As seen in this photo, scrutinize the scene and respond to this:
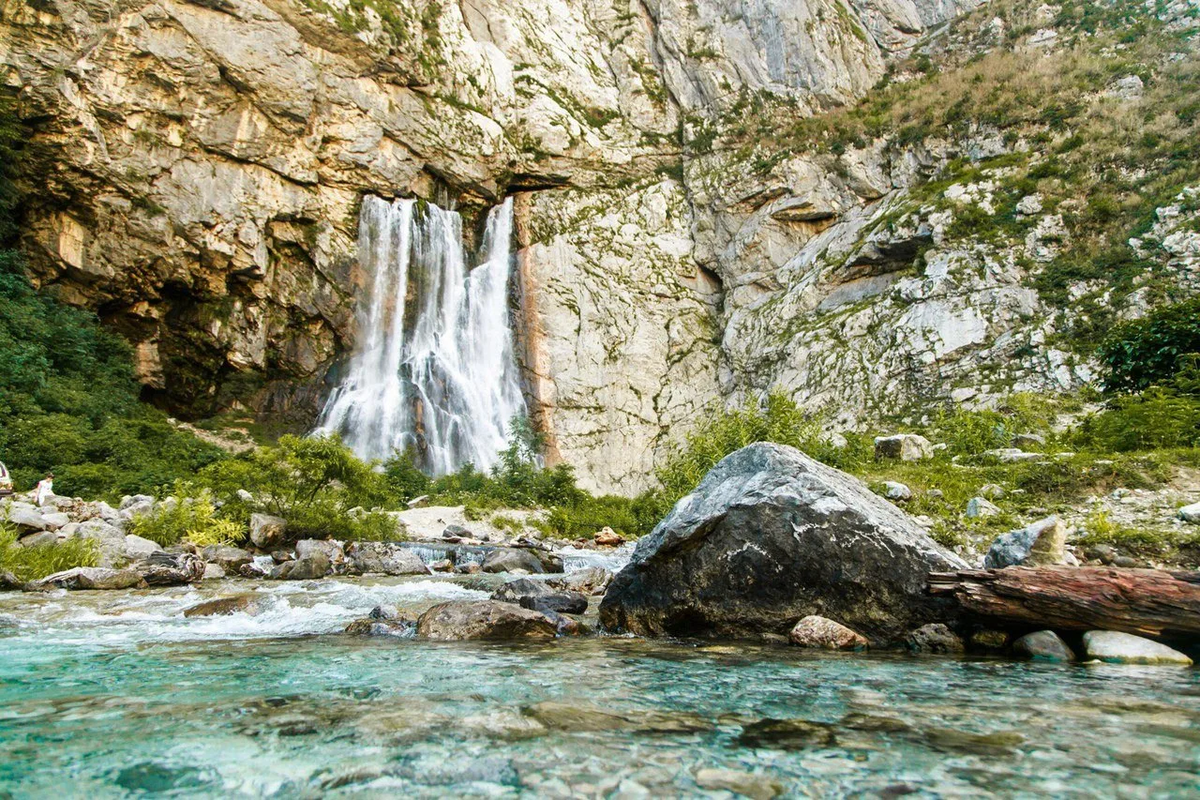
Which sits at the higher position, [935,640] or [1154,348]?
[1154,348]

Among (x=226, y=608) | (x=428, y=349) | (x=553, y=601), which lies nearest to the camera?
(x=226, y=608)

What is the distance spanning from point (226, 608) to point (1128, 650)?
753cm

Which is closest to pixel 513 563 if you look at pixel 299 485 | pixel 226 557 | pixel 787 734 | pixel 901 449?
pixel 226 557

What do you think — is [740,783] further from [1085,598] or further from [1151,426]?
[1151,426]

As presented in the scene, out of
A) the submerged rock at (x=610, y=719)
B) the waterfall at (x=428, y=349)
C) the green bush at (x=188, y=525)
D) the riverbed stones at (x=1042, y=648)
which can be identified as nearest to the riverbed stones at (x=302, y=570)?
the green bush at (x=188, y=525)

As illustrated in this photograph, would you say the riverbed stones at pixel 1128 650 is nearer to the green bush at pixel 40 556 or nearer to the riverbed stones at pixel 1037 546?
the riverbed stones at pixel 1037 546

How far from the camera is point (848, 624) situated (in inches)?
184

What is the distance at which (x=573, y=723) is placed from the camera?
8.40 feet

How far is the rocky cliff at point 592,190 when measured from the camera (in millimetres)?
24453

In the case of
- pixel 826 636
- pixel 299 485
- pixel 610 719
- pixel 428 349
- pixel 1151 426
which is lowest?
pixel 826 636

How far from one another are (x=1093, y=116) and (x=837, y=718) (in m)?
35.0

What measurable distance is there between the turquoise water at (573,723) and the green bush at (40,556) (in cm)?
550

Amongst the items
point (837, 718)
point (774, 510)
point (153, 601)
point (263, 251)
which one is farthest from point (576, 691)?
point (263, 251)

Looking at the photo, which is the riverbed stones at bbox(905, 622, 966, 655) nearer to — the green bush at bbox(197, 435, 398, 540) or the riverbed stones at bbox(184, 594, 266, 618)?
the riverbed stones at bbox(184, 594, 266, 618)
